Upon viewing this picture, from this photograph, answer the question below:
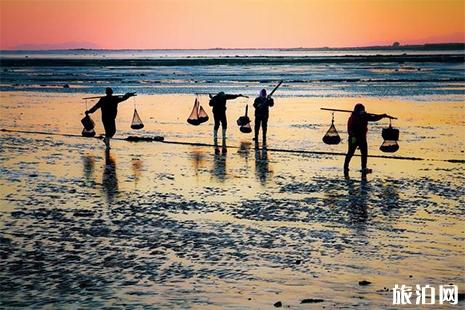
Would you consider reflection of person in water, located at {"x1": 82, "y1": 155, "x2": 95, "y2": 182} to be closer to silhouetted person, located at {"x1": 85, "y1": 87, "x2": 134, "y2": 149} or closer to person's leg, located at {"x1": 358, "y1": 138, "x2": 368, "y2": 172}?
silhouetted person, located at {"x1": 85, "y1": 87, "x2": 134, "y2": 149}

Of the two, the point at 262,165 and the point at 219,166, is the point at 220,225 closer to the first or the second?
the point at 219,166

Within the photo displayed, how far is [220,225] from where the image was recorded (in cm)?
1229

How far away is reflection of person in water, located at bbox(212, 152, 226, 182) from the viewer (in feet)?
55.9

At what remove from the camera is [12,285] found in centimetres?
931

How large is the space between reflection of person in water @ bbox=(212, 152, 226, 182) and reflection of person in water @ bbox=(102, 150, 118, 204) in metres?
2.19

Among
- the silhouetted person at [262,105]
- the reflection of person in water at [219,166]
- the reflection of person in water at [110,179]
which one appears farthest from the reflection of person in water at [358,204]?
the silhouetted person at [262,105]

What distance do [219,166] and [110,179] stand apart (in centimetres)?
291

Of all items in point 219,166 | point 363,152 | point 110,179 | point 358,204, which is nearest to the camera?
point 358,204

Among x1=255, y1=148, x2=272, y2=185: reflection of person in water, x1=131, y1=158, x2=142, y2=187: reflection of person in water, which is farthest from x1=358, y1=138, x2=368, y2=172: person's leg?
x1=131, y1=158, x2=142, y2=187: reflection of person in water

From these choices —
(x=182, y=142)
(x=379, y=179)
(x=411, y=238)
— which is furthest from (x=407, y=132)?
(x=411, y=238)

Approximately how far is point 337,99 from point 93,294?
33649mm

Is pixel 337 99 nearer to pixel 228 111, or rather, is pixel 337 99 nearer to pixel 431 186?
pixel 228 111

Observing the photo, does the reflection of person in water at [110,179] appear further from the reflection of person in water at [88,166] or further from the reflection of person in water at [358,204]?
the reflection of person in water at [358,204]

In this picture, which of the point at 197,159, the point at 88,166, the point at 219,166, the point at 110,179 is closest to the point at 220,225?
the point at 110,179
